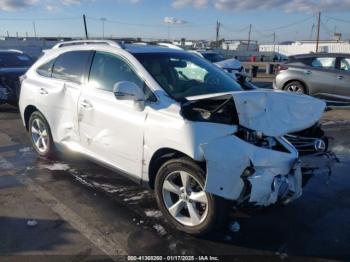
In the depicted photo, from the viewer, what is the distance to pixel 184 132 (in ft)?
12.1

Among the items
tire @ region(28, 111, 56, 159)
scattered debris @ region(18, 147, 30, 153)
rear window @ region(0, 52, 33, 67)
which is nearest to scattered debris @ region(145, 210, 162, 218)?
tire @ region(28, 111, 56, 159)

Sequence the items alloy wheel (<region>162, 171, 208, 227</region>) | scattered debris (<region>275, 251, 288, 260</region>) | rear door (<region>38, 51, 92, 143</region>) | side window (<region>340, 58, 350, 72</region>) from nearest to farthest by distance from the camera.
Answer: scattered debris (<region>275, 251, 288, 260</region>) → alloy wheel (<region>162, 171, 208, 227</region>) → rear door (<region>38, 51, 92, 143</region>) → side window (<region>340, 58, 350, 72</region>)

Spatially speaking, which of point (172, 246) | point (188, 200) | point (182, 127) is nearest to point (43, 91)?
point (182, 127)

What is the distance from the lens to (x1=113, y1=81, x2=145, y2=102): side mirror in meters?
4.05

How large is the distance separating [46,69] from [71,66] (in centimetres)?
79

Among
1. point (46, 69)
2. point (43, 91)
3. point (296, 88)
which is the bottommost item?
point (296, 88)

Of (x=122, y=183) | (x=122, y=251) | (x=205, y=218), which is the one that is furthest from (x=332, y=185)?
(x=122, y=251)

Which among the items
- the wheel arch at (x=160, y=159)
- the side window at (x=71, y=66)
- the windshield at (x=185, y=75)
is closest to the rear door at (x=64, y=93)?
the side window at (x=71, y=66)

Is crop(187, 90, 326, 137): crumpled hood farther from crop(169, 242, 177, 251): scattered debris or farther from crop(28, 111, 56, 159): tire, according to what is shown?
crop(28, 111, 56, 159): tire

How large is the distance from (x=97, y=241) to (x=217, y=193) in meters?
1.25

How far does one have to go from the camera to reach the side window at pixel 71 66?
5322 mm

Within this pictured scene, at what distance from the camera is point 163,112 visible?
401 centimetres

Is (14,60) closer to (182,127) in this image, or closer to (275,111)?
(182,127)

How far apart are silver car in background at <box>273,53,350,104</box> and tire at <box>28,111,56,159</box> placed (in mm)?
8640
